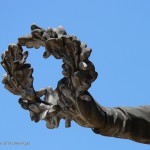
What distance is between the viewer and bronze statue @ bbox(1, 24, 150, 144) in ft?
16.0

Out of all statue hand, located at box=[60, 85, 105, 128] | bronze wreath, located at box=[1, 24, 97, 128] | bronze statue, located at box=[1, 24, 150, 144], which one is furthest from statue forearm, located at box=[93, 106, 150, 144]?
bronze wreath, located at box=[1, 24, 97, 128]

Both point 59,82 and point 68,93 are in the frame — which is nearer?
point 68,93

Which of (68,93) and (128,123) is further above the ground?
(68,93)

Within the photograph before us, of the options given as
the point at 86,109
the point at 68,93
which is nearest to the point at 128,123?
the point at 86,109

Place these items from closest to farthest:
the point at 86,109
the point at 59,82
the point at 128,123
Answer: the point at 86,109
the point at 59,82
the point at 128,123

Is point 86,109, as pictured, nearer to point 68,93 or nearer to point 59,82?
point 68,93

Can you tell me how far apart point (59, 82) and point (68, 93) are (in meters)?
0.18

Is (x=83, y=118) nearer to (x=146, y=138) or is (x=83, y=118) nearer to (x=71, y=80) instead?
(x=71, y=80)

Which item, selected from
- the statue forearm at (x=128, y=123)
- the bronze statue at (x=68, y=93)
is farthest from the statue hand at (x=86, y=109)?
the statue forearm at (x=128, y=123)

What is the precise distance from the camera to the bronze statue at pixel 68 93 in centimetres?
488

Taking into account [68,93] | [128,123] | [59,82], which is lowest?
[128,123]

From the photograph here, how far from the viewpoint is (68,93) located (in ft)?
Result: 16.4

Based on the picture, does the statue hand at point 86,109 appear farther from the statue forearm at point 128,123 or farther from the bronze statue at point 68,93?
the statue forearm at point 128,123

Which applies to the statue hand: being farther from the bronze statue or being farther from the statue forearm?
the statue forearm
